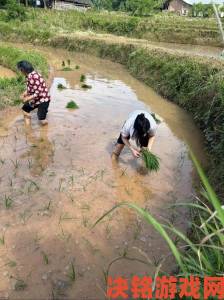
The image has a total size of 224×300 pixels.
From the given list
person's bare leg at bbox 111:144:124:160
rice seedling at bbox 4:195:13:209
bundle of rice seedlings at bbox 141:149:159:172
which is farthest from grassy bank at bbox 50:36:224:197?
rice seedling at bbox 4:195:13:209

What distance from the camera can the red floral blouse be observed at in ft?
25.0

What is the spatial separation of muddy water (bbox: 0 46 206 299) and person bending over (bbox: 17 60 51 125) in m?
0.49

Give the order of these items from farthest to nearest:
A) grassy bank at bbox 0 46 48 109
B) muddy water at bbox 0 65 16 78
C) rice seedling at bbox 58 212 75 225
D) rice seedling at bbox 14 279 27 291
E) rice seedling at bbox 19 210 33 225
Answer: muddy water at bbox 0 65 16 78, grassy bank at bbox 0 46 48 109, rice seedling at bbox 58 212 75 225, rice seedling at bbox 19 210 33 225, rice seedling at bbox 14 279 27 291

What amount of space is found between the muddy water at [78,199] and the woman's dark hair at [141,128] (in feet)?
2.64

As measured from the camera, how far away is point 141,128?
211 inches

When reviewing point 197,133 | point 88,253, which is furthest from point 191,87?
point 88,253

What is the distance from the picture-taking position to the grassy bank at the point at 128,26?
31344 mm

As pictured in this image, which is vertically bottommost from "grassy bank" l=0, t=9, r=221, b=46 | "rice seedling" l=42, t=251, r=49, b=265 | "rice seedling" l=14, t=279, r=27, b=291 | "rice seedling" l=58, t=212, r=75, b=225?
"rice seedling" l=14, t=279, r=27, b=291

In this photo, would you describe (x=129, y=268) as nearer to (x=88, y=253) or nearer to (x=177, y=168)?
(x=88, y=253)

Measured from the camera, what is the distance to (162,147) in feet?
25.5

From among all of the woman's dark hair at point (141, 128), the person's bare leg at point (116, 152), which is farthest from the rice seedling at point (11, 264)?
the person's bare leg at point (116, 152)

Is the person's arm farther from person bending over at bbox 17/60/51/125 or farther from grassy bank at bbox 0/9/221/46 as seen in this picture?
grassy bank at bbox 0/9/221/46

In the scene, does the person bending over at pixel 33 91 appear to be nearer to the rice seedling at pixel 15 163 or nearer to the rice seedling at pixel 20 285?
the rice seedling at pixel 15 163

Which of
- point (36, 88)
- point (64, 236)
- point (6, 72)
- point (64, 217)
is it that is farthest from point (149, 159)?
point (6, 72)
